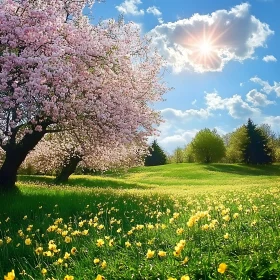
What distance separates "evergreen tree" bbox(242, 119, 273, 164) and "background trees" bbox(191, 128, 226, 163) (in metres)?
9.15

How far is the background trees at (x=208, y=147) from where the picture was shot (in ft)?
306

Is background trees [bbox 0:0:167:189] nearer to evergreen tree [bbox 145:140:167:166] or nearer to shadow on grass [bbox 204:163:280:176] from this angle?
shadow on grass [bbox 204:163:280:176]

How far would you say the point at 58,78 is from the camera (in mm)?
16422

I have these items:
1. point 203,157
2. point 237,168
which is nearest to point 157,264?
point 237,168

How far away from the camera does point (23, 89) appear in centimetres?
1642

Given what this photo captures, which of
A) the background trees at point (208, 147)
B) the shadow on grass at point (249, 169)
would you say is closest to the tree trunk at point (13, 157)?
the shadow on grass at point (249, 169)

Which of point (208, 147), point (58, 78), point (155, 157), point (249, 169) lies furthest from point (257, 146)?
point (58, 78)

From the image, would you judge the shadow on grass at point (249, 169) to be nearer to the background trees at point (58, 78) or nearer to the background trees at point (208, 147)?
the background trees at point (208, 147)

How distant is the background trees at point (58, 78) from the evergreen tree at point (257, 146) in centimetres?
6783

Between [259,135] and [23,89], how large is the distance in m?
75.3

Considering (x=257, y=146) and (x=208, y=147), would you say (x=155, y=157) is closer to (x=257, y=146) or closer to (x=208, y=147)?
(x=208, y=147)

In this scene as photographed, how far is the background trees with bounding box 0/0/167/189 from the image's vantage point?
16312 millimetres

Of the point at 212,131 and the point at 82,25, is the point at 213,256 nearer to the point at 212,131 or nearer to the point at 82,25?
the point at 82,25

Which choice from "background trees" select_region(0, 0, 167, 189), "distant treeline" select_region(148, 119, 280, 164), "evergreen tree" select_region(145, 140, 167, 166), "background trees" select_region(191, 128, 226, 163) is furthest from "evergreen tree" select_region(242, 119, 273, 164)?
"background trees" select_region(0, 0, 167, 189)
